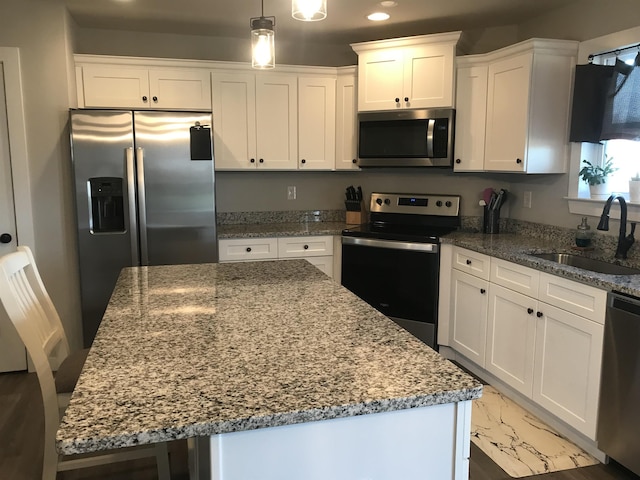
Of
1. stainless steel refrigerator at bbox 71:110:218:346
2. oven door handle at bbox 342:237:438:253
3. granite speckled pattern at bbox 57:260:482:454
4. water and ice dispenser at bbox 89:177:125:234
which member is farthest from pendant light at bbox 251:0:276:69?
oven door handle at bbox 342:237:438:253

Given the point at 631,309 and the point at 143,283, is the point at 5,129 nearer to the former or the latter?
the point at 143,283

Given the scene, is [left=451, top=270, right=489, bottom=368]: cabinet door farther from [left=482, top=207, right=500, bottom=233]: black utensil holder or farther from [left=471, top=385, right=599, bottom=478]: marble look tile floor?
[left=482, top=207, right=500, bottom=233]: black utensil holder

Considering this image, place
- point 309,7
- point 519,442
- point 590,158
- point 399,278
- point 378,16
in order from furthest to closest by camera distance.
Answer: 1. point 399,278
2. point 378,16
3. point 590,158
4. point 519,442
5. point 309,7

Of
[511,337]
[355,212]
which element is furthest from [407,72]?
[511,337]

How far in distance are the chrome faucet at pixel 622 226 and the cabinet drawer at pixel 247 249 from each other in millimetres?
2087

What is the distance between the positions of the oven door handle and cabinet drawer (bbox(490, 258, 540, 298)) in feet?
1.85

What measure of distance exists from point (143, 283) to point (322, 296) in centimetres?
76

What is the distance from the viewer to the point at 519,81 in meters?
3.26

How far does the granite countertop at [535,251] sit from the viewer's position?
2.25 m

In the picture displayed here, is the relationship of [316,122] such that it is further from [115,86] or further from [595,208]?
[595,208]

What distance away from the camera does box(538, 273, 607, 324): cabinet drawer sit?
90.4 inches

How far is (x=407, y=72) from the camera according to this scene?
3.70 meters

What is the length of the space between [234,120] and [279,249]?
1.01m

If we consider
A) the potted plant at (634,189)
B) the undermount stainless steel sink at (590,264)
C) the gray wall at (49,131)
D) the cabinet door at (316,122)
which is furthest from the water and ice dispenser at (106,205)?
the potted plant at (634,189)
